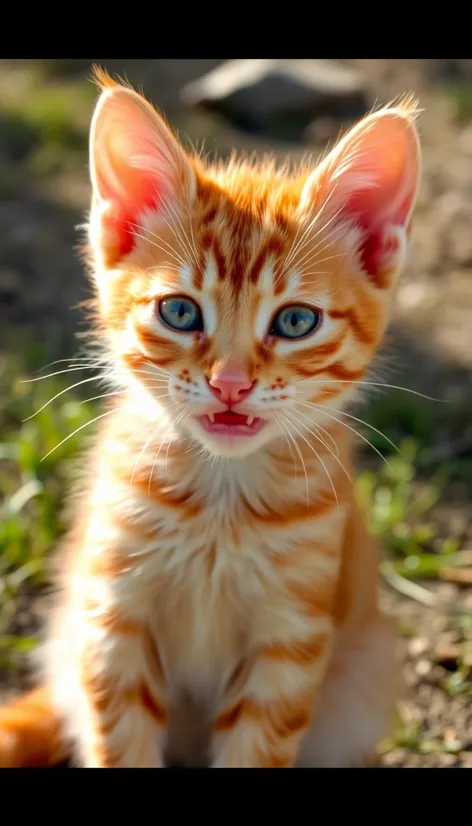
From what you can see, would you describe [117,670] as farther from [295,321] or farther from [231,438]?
[295,321]

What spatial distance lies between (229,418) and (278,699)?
1.93 ft

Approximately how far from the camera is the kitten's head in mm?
1637

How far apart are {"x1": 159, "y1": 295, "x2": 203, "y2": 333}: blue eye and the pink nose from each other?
12 centimetres

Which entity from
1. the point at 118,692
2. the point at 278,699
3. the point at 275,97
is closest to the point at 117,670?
the point at 118,692

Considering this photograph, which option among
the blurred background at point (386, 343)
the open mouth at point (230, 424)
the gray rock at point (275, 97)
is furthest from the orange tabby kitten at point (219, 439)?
the gray rock at point (275, 97)

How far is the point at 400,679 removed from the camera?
2.24m

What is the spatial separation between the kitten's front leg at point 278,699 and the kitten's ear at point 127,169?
0.79 metres

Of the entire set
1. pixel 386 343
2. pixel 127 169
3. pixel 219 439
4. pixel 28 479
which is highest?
pixel 127 169

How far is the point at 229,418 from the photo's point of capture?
1656 millimetres

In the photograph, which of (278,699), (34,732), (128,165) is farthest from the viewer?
(34,732)

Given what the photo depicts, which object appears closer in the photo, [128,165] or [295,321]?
[295,321]

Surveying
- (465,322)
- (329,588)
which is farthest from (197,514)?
(465,322)

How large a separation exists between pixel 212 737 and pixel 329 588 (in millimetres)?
436

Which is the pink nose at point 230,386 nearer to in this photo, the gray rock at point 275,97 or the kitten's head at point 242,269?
the kitten's head at point 242,269
